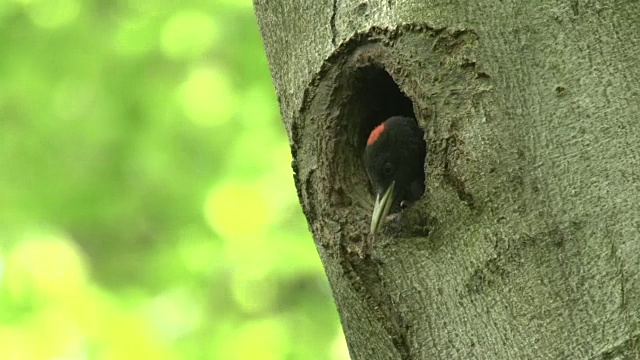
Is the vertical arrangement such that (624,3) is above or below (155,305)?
below

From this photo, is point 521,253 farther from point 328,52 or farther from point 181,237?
point 181,237

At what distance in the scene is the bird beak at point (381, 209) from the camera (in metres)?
2.10

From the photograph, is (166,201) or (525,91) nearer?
(525,91)

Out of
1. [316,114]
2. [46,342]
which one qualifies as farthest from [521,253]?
[46,342]

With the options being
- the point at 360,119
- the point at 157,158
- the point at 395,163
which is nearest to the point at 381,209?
the point at 360,119

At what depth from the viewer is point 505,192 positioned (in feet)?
6.09

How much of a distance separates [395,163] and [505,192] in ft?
2.83

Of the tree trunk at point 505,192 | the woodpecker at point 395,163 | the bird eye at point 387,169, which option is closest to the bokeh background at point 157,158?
the woodpecker at point 395,163

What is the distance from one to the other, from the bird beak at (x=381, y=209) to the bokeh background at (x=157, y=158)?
3.45 meters

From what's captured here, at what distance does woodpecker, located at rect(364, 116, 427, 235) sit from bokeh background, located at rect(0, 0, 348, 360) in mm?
2994

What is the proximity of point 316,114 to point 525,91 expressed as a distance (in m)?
0.60

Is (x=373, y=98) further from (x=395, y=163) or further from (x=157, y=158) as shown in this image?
(x=157, y=158)

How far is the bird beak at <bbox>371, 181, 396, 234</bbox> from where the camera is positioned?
2100 millimetres

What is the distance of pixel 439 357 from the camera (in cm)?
191
